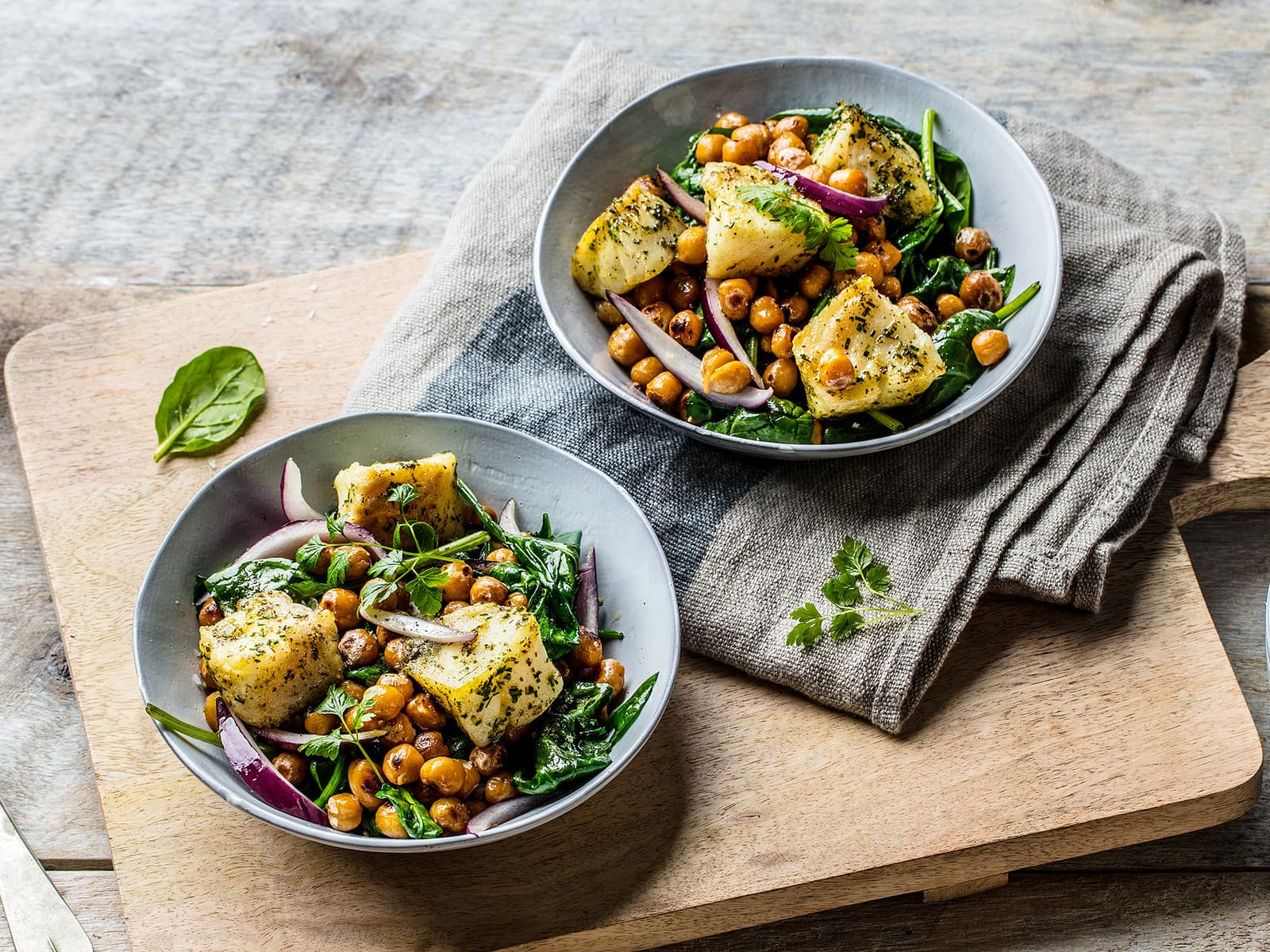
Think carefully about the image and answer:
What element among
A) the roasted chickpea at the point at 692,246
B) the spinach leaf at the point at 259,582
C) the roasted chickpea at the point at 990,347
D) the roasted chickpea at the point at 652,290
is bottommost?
the spinach leaf at the point at 259,582

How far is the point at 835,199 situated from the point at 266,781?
2.44 meters

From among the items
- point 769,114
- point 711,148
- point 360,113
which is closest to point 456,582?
point 711,148

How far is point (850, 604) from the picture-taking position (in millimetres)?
3609

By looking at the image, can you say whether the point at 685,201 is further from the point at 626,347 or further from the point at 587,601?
the point at 587,601

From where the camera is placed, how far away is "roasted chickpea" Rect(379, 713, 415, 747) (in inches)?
121

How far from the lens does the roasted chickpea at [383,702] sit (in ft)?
10.0

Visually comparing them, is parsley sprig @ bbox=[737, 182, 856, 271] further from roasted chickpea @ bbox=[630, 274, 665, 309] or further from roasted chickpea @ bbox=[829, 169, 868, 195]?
roasted chickpea @ bbox=[630, 274, 665, 309]

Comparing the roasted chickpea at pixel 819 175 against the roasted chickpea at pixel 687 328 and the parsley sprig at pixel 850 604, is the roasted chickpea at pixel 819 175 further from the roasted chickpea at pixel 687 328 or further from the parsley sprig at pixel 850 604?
the parsley sprig at pixel 850 604

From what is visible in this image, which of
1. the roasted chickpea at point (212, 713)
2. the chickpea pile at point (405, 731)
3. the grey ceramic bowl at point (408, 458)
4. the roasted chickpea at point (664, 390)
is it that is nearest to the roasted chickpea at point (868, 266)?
the roasted chickpea at point (664, 390)

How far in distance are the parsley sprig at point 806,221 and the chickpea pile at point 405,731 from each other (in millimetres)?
1397

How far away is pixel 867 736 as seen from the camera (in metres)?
3.48

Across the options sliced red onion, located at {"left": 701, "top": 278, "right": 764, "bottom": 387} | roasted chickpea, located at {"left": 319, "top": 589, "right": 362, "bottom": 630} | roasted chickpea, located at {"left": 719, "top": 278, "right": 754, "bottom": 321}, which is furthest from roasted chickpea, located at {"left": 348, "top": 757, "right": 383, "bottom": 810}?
roasted chickpea, located at {"left": 719, "top": 278, "right": 754, "bottom": 321}

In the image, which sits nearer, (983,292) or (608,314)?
(983,292)

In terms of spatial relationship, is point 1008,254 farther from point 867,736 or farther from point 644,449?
point 867,736
